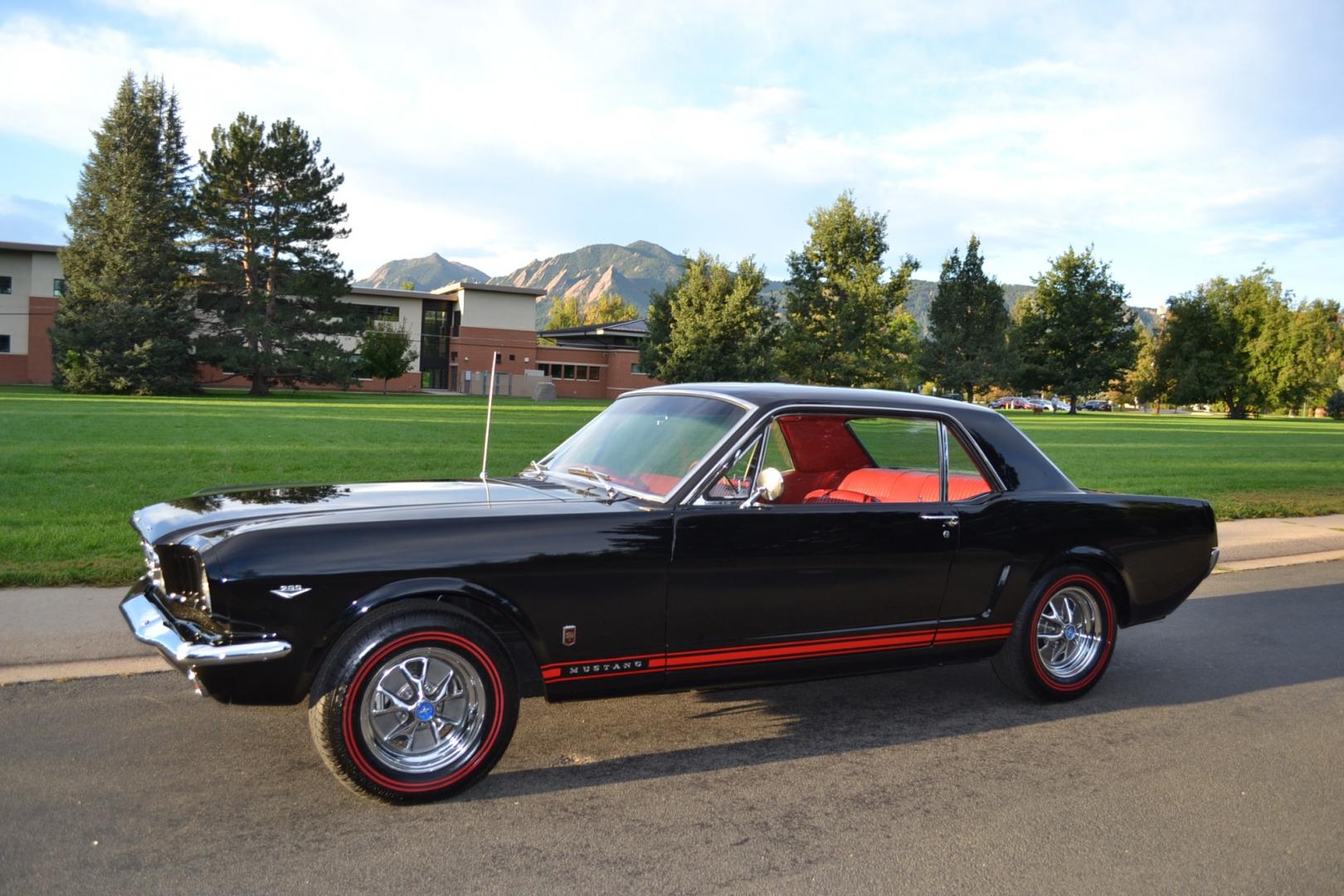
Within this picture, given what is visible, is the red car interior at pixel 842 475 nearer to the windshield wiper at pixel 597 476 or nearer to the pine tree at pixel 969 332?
the windshield wiper at pixel 597 476

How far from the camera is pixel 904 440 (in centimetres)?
509

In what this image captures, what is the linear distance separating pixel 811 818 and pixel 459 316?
265 feet

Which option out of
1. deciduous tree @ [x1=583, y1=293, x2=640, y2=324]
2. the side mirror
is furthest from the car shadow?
deciduous tree @ [x1=583, y1=293, x2=640, y2=324]

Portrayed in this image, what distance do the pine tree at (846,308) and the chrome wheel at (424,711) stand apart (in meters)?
47.7

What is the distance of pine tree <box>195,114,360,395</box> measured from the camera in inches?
1919

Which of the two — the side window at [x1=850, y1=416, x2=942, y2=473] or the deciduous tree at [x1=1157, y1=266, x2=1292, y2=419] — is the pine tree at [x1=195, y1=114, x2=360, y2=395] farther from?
the deciduous tree at [x1=1157, y1=266, x2=1292, y2=419]

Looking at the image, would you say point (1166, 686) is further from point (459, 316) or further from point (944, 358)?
point (459, 316)

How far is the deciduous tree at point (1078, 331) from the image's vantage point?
64.5m

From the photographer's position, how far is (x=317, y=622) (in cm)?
343

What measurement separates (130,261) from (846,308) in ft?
115

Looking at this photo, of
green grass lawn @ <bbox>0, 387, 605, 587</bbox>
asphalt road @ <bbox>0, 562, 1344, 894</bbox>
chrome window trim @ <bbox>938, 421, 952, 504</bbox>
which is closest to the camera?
asphalt road @ <bbox>0, 562, 1344, 894</bbox>

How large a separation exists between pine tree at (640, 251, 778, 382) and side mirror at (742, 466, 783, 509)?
48218 millimetres

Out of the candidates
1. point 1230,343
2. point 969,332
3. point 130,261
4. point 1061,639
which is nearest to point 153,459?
point 1061,639

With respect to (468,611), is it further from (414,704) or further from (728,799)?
(728,799)
